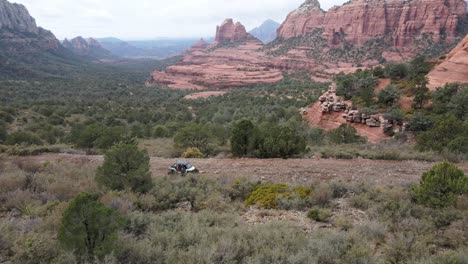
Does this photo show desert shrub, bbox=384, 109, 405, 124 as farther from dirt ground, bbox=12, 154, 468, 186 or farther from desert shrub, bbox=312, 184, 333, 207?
desert shrub, bbox=312, 184, 333, 207

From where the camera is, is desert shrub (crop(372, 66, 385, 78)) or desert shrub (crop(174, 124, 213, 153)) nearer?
desert shrub (crop(174, 124, 213, 153))

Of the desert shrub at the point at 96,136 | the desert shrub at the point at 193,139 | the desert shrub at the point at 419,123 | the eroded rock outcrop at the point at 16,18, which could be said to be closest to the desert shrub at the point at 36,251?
the desert shrub at the point at 193,139

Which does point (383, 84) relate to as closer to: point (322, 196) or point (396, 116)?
point (396, 116)

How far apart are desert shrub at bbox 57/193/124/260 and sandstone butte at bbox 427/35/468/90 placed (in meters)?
26.4

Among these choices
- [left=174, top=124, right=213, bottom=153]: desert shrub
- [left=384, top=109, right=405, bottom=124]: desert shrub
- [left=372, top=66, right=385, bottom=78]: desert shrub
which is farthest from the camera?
→ [left=372, top=66, right=385, bottom=78]: desert shrub

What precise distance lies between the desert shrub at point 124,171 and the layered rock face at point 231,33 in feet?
471

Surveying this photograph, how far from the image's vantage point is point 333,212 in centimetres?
894

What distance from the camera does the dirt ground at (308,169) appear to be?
38.4 feet

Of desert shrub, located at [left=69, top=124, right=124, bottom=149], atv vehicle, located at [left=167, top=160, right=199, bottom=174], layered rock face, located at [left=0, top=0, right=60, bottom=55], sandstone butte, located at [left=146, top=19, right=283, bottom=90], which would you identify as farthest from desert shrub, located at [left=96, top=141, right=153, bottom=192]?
layered rock face, located at [left=0, top=0, right=60, bottom=55]

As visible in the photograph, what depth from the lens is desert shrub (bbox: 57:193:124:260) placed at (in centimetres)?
589

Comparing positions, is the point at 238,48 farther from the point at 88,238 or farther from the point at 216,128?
the point at 88,238

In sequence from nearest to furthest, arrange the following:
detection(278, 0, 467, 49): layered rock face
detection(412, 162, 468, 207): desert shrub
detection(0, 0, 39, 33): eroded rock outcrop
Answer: detection(412, 162, 468, 207): desert shrub → detection(278, 0, 467, 49): layered rock face → detection(0, 0, 39, 33): eroded rock outcrop

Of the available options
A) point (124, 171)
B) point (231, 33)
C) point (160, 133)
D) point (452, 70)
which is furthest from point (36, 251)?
point (231, 33)

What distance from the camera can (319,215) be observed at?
8352 millimetres
